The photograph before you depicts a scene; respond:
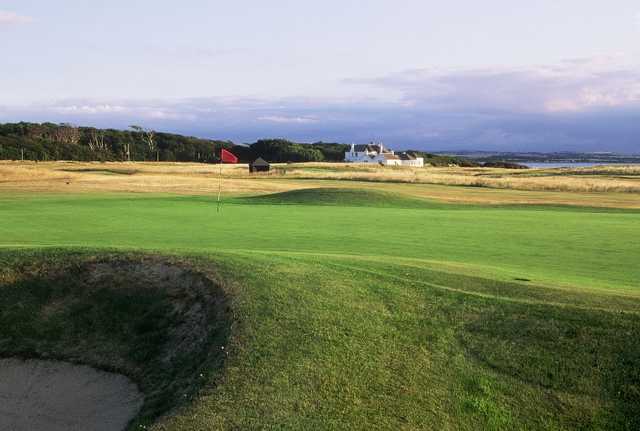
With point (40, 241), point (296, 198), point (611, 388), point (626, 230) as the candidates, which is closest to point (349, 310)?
point (611, 388)

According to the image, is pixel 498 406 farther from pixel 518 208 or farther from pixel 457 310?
pixel 518 208

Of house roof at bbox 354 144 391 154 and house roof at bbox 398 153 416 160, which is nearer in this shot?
house roof at bbox 398 153 416 160

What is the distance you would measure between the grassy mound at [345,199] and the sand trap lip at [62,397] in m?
25.2

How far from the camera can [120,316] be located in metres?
11.5

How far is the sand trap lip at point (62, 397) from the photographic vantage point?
29.6 ft

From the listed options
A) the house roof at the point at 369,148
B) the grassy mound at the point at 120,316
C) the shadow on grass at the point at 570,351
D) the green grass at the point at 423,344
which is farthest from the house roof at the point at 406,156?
the shadow on grass at the point at 570,351

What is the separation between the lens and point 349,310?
1009 cm

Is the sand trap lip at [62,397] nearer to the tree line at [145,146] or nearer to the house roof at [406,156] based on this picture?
the tree line at [145,146]

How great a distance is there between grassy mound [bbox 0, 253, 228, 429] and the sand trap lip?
217 mm

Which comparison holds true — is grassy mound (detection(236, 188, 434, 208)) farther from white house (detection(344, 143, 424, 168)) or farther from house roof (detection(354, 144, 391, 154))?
house roof (detection(354, 144, 391, 154))

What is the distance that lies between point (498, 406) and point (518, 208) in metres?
30.2

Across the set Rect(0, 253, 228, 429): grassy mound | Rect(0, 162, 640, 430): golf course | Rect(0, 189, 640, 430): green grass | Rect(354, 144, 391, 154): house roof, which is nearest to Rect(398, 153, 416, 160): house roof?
Rect(354, 144, 391, 154): house roof

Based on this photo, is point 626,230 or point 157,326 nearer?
point 157,326

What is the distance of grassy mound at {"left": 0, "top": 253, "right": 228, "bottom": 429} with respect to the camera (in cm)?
953
